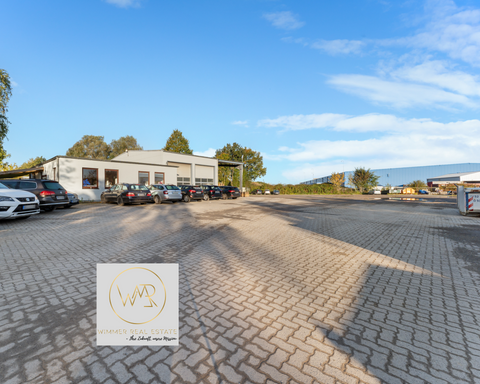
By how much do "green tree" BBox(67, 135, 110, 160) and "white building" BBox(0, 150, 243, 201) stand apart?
36706mm

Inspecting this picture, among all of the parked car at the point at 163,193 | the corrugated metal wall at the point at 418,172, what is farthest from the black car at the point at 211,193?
the corrugated metal wall at the point at 418,172

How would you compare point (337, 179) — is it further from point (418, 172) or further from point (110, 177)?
point (418, 172)

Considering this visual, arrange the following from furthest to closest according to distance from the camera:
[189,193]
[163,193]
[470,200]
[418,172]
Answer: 1. [418,172]
2. [189,193]
3. [163,193]
4. [470,200]

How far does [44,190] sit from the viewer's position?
12539 mm

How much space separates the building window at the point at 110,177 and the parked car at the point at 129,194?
547 cm

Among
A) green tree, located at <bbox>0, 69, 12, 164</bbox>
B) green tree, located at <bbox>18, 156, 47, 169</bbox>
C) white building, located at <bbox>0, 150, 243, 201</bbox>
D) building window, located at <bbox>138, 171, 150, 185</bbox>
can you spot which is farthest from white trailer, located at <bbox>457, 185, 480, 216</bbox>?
green tree, located at <bbox>18, 156, 47, 169</bbox>

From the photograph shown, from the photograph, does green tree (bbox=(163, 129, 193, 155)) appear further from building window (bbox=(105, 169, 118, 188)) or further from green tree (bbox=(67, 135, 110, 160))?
building window (bbox=(105, 169, 118, 188))

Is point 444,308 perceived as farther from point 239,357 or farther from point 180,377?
point 180,377

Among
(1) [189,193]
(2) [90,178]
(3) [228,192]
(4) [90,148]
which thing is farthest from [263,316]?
(4) [90,148]

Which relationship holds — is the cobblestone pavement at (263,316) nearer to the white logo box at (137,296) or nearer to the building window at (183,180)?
the white logo box at (137,296)

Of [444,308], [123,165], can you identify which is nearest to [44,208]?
[123,165]

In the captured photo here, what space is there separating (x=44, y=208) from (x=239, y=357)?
14783 millimetres

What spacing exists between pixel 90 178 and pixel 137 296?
24.2 metres

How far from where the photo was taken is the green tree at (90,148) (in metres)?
61.8
